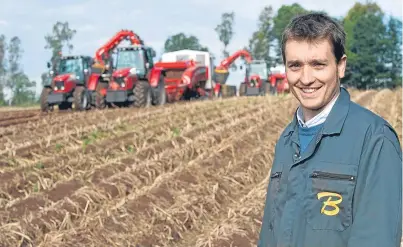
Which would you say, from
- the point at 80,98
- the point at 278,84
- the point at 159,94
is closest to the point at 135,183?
the point at 80,98

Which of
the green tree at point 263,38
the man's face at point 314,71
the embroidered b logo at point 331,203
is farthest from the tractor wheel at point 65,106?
the green tree at point 263,38

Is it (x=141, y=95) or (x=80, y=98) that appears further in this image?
(x=80, y=98)

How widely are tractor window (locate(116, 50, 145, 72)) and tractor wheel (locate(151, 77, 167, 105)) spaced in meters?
0.92

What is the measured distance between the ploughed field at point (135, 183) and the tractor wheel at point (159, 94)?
6.99 meters

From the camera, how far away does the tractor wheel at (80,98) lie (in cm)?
2219

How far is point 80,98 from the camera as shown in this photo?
22.2 meters

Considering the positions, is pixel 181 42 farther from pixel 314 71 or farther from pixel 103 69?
pixel 314 71

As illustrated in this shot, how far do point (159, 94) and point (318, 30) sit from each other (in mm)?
21544

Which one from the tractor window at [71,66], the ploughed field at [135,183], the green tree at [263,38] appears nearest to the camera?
the ploughed field at [135,183]

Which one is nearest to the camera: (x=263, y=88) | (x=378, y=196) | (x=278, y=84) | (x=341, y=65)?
(x=378, y=196)

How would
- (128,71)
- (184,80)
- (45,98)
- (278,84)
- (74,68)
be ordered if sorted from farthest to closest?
1. (278,84)
2. (184,80)
3. (74,68)
4. (45,98)
5. (128,71)

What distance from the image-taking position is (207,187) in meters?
9.07

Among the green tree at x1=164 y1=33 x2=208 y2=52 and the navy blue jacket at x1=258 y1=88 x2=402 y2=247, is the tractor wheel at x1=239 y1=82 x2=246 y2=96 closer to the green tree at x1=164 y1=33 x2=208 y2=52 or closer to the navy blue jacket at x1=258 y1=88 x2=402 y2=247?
the navy blue jacket at x1=258 y1=88 x2=402 y2=247

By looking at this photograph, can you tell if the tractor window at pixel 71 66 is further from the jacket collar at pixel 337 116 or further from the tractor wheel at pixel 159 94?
the jacket collar at pixel 337 116
